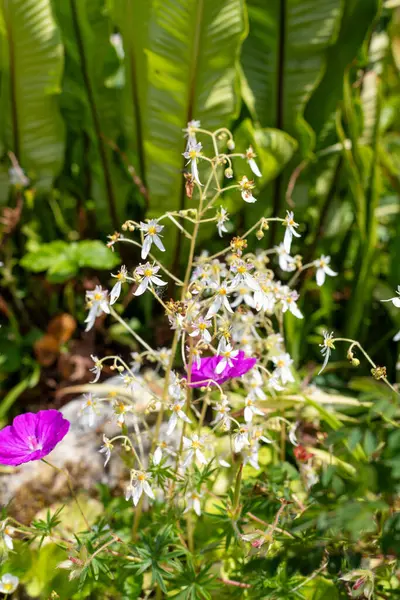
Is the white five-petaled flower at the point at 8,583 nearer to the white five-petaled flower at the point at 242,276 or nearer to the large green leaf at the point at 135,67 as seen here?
the white five-petaled flower at the point at 242,276

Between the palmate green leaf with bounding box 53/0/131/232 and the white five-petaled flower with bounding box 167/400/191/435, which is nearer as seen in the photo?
the white five-petaled flower with bounding box 167/400/191/435

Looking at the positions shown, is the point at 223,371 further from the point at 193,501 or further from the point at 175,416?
the point at 193,501

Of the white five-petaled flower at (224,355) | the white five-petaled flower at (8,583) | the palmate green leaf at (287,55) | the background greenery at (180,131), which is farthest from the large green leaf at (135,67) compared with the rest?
the white five-petaled flower at (8,583)

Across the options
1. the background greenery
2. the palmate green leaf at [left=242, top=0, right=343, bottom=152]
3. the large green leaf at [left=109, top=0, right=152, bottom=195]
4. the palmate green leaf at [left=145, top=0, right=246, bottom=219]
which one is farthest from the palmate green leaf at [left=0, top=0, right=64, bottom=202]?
the palmate green leaf at [left=242, top=0, right=343, bottom=152]

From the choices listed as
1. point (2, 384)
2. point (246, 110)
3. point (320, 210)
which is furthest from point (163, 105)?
point (2, 384)

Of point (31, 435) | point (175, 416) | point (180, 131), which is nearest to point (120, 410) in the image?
point (175, 416)

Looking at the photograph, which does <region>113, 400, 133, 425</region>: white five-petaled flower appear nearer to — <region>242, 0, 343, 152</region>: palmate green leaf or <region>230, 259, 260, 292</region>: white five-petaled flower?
<region>230, 259, 260, 292</region>: white five-petaled flower
